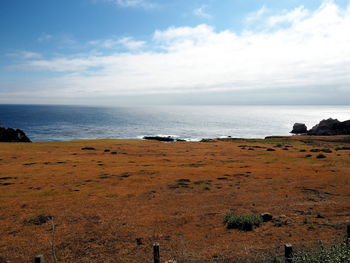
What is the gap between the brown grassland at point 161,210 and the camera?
10.1 meters

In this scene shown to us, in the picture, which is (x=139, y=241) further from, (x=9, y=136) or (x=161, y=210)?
(x=9, y=136)

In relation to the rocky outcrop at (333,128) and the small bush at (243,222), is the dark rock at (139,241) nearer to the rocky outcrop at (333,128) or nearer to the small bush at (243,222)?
the small bush at (243,222)

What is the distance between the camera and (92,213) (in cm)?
1416

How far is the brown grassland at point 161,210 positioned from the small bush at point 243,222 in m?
0.33

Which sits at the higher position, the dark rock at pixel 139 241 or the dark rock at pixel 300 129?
the dark rock at pixel 300 129

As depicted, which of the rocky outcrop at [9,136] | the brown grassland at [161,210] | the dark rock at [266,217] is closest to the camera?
the brown grassland at [161,210]

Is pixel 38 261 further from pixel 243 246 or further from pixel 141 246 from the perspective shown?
pixel 243 246

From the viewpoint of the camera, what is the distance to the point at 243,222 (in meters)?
12.0

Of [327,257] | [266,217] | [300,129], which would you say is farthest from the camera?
[300,129]

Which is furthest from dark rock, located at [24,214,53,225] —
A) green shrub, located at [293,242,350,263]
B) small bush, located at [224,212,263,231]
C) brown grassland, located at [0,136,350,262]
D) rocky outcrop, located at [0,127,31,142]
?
rocky outcrop, located at [0,127,31,142]

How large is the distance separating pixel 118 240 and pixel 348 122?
104609mm

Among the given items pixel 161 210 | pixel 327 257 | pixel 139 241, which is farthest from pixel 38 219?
pixel 327 257

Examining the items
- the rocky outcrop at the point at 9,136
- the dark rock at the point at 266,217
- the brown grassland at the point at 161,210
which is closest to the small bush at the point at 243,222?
the brown grassland at the point at 161,210

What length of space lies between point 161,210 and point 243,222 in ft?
16.8
